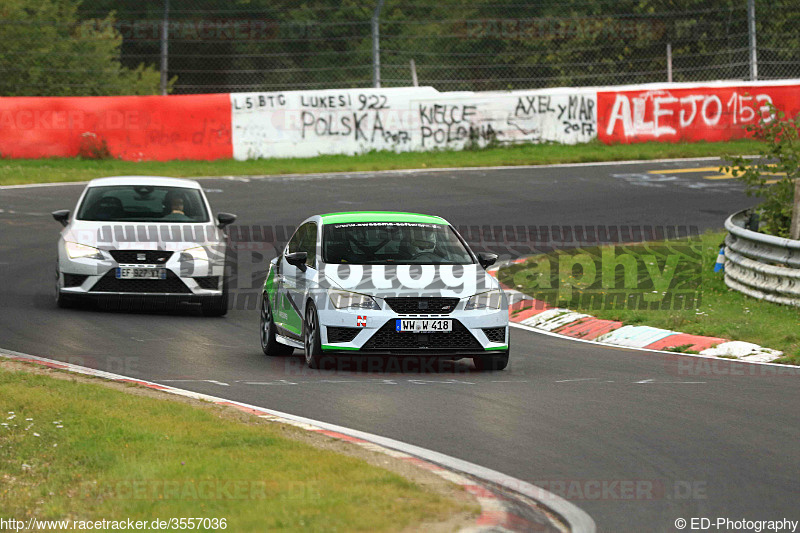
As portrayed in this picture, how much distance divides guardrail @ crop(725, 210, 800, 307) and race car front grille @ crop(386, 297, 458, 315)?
531 centimetres

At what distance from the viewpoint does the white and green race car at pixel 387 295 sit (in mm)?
11406

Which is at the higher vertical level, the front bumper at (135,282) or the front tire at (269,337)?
the front bumper at (135,282)

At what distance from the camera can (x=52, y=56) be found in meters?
38.9

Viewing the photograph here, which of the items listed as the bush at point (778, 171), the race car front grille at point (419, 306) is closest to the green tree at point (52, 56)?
the bush at point (778, 171)

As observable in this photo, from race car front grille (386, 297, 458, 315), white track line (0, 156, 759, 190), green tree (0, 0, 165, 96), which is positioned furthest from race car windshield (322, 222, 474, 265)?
green tree (0, 0, 165, 96)

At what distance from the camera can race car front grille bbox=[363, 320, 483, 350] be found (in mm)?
11375

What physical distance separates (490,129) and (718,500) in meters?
26.3

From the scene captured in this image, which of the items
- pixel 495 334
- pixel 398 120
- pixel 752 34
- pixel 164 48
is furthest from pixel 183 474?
pixel 752 34

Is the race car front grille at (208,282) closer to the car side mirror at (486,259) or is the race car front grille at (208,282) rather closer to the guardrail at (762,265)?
the car side mirror at (486,259)

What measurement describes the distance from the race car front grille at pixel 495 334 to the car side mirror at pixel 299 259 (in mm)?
1984

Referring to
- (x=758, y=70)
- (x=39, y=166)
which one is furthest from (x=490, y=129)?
(x=39, y=166)

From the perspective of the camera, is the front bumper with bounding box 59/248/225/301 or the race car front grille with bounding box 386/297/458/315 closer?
the race car front grille with bounding box 386/297/458/315

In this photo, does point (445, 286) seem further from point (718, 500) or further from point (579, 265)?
point (579, 265)

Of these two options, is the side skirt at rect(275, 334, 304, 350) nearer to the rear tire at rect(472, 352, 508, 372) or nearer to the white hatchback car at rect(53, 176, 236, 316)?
the rear tire at rect(472, 352, 508, 372)
